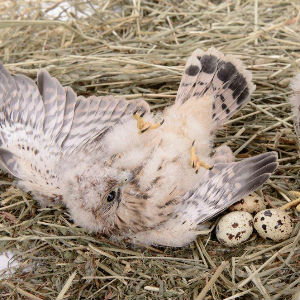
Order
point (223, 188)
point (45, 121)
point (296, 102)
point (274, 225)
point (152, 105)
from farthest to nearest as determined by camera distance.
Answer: point (152, 105) → point (45, 121) → point (296, 102) → point (223, 188) → point (274, 225)

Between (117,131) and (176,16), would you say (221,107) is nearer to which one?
(117,131)

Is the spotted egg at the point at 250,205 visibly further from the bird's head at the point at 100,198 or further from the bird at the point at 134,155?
the bird's head at the point at 100,198

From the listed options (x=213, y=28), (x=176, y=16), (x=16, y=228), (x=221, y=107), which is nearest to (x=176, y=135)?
(x=221, y=107)

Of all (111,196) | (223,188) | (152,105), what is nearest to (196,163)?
(223,188)

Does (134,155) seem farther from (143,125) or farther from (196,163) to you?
(196,163)

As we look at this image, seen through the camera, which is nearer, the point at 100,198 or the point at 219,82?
the point at 100,198

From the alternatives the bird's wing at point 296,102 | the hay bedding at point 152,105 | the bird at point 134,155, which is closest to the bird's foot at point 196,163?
the bird at point 134,155
